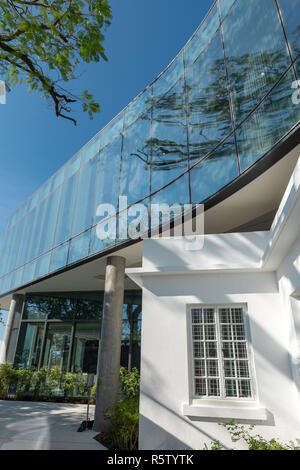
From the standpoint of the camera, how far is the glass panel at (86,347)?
12070 millimetres

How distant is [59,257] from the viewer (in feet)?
36.6

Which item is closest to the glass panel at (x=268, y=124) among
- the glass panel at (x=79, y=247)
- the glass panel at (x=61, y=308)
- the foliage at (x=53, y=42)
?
the foliage at (x=53, y=42)

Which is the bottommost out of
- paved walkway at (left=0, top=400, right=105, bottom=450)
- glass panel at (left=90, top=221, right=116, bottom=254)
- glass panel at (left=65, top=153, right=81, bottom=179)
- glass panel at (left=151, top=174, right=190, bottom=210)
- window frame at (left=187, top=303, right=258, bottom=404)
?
paved walkway at (left=0, top=400, right=105, bottom=450)

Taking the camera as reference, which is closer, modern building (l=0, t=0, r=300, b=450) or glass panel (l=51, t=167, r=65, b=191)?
modern building (l=0, t=0, r=300, b=450)

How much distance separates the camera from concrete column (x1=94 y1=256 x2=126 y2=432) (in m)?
7.45

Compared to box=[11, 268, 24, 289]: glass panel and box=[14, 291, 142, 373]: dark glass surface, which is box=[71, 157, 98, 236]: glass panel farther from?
box=[11, 268, 24, 289]: glass panel

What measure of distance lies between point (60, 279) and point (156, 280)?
7.05m

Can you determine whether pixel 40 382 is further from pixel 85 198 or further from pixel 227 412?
pixel 227 412

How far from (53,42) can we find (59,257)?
822cm

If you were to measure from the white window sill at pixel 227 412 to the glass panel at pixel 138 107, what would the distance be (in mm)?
8555

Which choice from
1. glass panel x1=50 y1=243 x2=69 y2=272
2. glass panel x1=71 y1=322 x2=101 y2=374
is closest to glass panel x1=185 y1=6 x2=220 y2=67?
glass panel x1=50 y1=243 x2=69 y2=272

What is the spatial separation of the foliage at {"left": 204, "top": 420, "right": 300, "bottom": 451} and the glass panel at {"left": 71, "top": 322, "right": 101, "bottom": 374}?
8.35m

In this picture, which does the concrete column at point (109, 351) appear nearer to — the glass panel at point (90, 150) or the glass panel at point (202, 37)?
the glass panel at point (90, 150)
